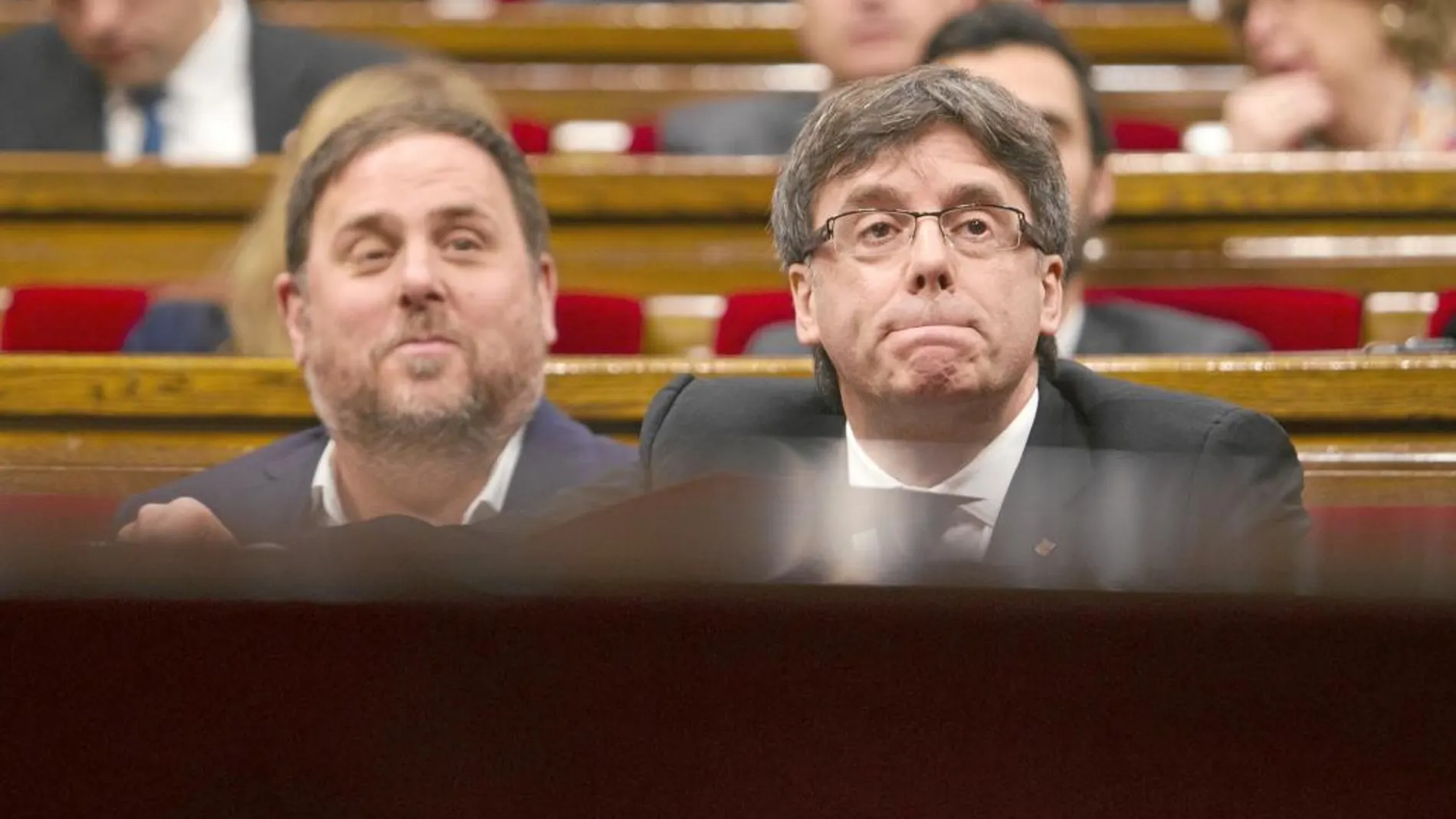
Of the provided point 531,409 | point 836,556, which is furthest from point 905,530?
point 531,409

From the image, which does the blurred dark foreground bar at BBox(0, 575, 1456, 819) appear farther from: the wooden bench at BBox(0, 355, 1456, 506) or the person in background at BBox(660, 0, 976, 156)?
the person in background at BBox(660, 0, 976, 156)

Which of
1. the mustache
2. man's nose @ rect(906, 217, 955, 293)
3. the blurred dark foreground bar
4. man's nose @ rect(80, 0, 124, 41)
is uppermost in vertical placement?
man's nose @ rect(80, 0, 124, 41)

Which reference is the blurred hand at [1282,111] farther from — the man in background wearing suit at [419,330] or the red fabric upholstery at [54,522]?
the red fabric upholstery at [54,522]

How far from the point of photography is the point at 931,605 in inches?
15.2

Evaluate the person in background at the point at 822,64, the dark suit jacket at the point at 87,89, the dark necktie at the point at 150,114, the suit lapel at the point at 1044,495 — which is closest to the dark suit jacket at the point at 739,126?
the person in background at the point at 822,64

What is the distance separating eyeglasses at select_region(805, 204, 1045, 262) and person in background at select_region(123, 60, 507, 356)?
8.3 inches

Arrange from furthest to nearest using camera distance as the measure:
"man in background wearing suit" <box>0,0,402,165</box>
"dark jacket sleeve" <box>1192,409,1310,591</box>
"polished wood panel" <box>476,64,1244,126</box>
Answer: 1. "polished wood panel" <box>476,64,1244,126</box>
2. "man in background wearing suit" <box>0,0,402,165</box>
3. "dark jacket sleeve" <box>1192,409,1310,591</box>

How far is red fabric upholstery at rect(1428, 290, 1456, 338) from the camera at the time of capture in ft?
2.27

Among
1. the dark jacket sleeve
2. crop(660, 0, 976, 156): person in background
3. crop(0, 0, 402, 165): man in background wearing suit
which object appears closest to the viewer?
the dark jacket sleeve

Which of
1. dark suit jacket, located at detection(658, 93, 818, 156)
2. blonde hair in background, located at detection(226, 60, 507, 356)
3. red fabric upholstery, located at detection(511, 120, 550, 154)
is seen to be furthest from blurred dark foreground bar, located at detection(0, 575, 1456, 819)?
red fabric upholstery, located at detection(511, 120, 550, 154)

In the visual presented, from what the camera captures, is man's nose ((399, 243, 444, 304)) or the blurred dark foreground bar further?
man's nose ((399, 243, 444, 304))

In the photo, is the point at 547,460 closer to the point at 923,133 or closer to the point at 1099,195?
the point at 923,133

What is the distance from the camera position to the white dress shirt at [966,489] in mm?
371

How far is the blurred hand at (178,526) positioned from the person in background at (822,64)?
0.42 meters
